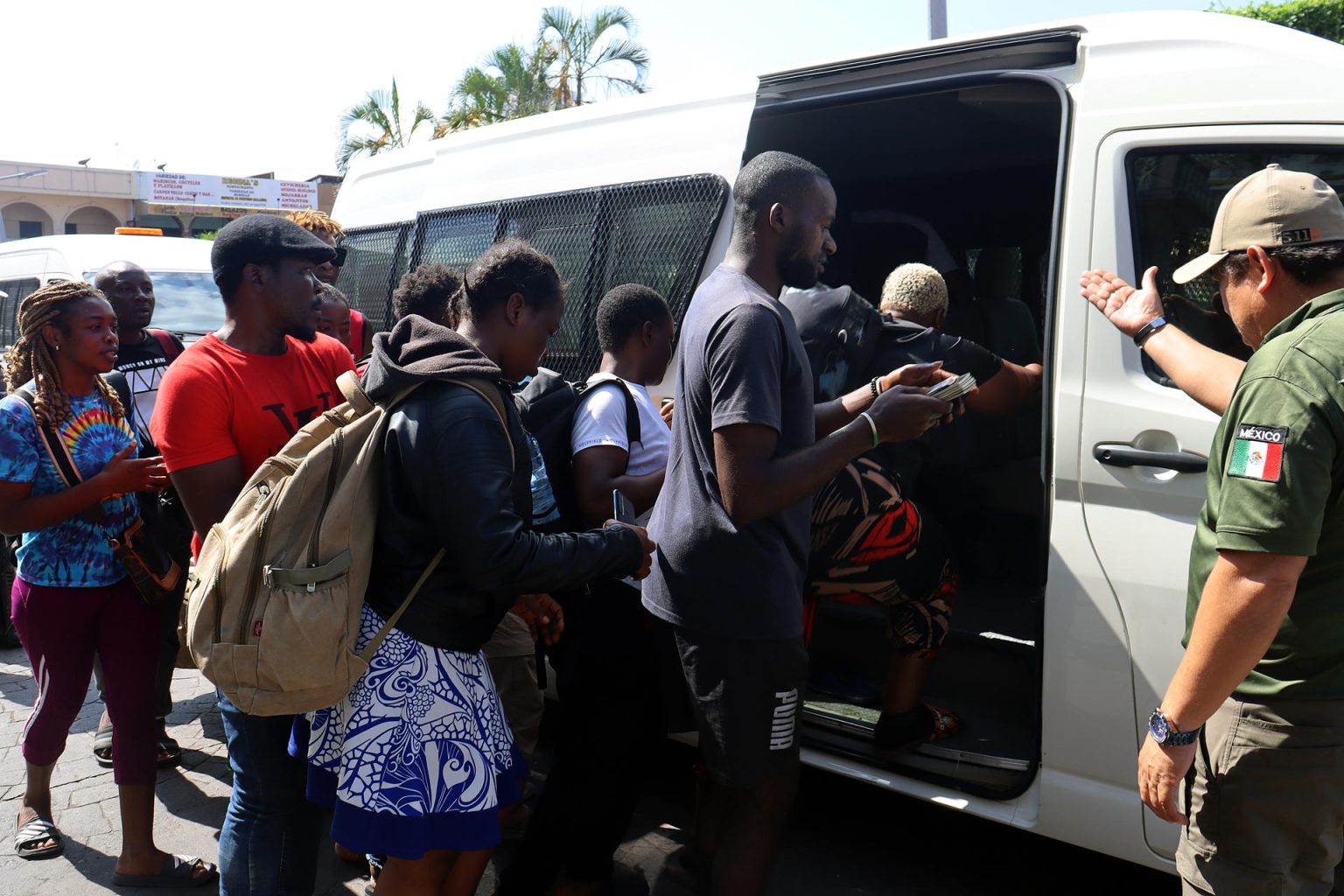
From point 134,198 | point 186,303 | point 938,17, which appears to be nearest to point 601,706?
point 186,303

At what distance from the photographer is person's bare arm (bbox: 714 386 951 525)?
2209 mm

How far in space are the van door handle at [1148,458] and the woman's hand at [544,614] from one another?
4.60 feet

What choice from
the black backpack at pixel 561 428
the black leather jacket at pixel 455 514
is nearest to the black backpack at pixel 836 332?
the black backpack at pixel 561 428

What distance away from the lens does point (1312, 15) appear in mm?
11969

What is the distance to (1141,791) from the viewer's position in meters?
1.90

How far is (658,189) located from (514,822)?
2296 mm

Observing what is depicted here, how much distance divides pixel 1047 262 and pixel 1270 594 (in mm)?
2047

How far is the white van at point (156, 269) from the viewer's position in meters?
7.24

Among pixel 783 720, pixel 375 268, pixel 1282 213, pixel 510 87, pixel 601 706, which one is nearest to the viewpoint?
pixel 1282 213

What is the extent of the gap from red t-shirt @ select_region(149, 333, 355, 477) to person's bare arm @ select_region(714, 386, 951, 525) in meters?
1.20

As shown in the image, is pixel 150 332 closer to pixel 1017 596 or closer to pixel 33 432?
pixel 33 432

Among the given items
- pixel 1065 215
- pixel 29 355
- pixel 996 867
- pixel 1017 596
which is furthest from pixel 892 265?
pixel 29 355

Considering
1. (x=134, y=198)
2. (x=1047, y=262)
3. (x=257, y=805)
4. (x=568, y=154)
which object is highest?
(x=134, y=198)

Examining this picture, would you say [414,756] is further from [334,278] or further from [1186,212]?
[334,278]
